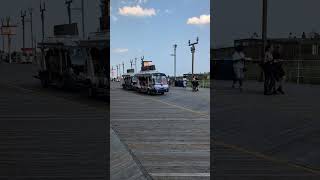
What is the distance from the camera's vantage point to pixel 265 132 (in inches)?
344

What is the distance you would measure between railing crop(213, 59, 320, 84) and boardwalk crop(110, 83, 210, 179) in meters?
1.34

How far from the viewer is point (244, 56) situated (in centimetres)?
1012

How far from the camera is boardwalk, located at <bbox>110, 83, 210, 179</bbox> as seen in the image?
6438mm

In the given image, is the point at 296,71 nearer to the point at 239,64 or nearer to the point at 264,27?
the point at 239,64

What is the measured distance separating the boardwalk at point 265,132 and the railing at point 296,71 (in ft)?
0.63

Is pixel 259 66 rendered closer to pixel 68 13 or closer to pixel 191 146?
pixel 191 146

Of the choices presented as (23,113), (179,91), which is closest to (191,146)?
(23,113)

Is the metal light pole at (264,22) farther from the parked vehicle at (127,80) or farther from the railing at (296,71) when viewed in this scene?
the parked vehicle at (127,80)

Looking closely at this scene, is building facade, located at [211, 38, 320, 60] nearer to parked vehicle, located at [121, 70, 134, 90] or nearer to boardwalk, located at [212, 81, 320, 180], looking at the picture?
boardwalk, located at [212, 81, 320, 180]

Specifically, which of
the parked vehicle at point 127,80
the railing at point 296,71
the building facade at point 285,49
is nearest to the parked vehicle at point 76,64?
the building facade at point 285,49

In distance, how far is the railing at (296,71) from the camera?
980 centimetres

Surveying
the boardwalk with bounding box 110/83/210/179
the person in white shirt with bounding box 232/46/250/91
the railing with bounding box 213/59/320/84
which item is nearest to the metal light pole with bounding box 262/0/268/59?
the railing with bounding box 213/59/320/84

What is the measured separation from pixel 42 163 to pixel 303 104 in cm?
687

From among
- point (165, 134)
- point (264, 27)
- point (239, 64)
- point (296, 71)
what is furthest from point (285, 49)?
point (165, 134)
